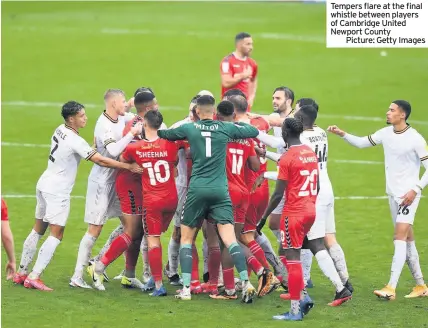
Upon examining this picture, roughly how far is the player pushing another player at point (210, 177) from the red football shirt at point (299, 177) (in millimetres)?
709

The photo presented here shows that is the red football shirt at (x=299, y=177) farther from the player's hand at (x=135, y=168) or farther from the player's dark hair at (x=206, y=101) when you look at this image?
the player's hand at (x=135, y=168)

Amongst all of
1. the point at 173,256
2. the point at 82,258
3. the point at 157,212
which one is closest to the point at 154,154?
the point at 157,212

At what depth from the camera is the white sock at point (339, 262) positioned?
13430 mm

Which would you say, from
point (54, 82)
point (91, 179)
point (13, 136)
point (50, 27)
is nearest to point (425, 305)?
point (91, 179)

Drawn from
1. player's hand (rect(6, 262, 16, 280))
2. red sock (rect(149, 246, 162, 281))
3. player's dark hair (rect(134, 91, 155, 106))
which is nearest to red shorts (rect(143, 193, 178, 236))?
red sock (rect(149, 246, 162, 281))

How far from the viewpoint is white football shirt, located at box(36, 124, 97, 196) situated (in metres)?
13.7

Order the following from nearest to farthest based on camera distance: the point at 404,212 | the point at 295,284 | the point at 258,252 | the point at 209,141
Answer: the point at 295,284 < the point at 209,141 < the point at 404,212 < the point at 258,252

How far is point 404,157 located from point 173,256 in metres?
3.30

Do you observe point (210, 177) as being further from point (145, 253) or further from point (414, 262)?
point (414, 262)

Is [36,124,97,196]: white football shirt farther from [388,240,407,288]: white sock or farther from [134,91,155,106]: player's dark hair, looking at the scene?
[388,240,407,288]: white sock

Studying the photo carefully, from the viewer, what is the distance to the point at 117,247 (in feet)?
44.9

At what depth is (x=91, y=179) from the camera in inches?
559

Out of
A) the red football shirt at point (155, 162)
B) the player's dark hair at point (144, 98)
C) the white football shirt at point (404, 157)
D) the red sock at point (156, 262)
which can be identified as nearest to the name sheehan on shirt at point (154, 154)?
the red football shirt at point (155, 162)

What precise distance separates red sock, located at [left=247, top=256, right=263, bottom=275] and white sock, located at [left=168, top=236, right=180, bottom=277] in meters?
1.19
